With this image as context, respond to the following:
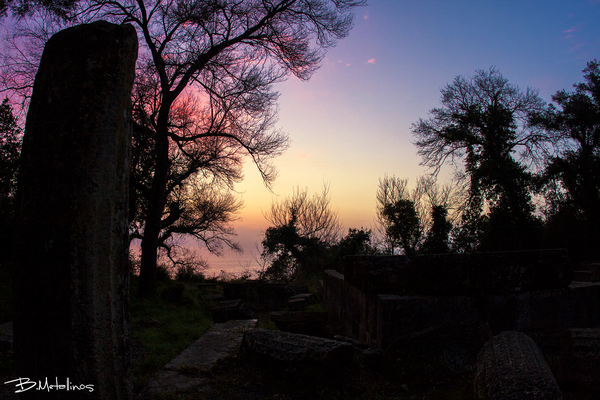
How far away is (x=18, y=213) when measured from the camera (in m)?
1.89

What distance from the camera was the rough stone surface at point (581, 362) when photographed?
8.85 ft

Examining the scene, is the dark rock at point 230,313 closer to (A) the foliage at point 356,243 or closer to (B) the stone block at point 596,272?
(B) the stone block at point 596,272

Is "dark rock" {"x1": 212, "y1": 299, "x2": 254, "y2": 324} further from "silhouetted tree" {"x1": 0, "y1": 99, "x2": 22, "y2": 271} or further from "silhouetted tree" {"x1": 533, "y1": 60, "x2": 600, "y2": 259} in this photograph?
"silhouetted tree" {"x1": 533, "y1": 60, "x2": 600, "y2": 259}

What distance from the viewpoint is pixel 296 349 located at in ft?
9.78

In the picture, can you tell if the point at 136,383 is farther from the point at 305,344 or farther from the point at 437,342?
the point at 437,342

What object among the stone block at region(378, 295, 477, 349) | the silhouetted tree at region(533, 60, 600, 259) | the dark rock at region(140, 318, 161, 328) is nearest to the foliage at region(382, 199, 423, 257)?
the silhouetted tree at region(533, 60, 600, 259)

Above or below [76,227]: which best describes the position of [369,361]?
below

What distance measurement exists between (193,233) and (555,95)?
22.3 meters

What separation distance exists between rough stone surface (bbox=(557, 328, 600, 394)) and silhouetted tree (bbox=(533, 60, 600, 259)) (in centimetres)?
1766

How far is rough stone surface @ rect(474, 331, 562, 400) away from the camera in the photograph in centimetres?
211

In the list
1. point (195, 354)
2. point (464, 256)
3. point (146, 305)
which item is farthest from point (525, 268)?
point (146, 305)

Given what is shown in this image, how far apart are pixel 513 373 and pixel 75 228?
2663mm

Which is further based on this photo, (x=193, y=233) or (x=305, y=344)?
(x=193, y=233)
